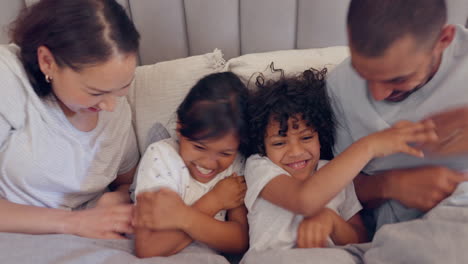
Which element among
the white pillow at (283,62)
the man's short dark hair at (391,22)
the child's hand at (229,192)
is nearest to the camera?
the man's short dark hair at (391,22)

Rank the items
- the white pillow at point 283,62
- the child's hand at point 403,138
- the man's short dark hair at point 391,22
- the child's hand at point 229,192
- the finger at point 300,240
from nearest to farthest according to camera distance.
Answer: the man's short dark hair at point 391,22 → the child's hand at point 403,138 → the finger at point 300,240 → the child's hand at point 229,192 → the white pillow at point 283,62

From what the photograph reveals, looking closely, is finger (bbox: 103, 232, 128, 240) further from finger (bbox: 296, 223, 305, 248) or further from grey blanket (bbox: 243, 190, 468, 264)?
finger (bbox: 296, 223, 305, 248)

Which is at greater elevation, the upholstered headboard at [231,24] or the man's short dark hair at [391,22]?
the man's short dark hair at [391,22]

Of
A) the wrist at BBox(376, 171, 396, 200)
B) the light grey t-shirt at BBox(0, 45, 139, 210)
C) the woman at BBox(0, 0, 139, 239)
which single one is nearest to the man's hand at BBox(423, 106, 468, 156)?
the wrist at BBox(376, 171, 396, 200)

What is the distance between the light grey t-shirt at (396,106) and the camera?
83cm

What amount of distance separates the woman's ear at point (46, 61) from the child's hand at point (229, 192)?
0.50 m

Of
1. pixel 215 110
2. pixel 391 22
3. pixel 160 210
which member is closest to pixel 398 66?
pixel 391 22

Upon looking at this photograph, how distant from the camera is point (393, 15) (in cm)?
67

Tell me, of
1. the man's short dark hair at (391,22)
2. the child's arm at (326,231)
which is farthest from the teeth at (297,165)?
the man's short dark hair at (391,22)

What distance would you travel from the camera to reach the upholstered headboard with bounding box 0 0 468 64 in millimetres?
1188

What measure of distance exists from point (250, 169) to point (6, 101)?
0.62 meters

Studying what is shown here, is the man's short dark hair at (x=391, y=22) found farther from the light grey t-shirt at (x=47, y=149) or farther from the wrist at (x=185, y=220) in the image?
the light grey t-shirt at (x=47, y=149)

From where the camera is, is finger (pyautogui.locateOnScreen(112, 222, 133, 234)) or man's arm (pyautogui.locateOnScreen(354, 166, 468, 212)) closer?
man's arm (pyautogui.locateOnScreen(354, 166, 468, 212))

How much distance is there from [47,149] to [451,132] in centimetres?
97
